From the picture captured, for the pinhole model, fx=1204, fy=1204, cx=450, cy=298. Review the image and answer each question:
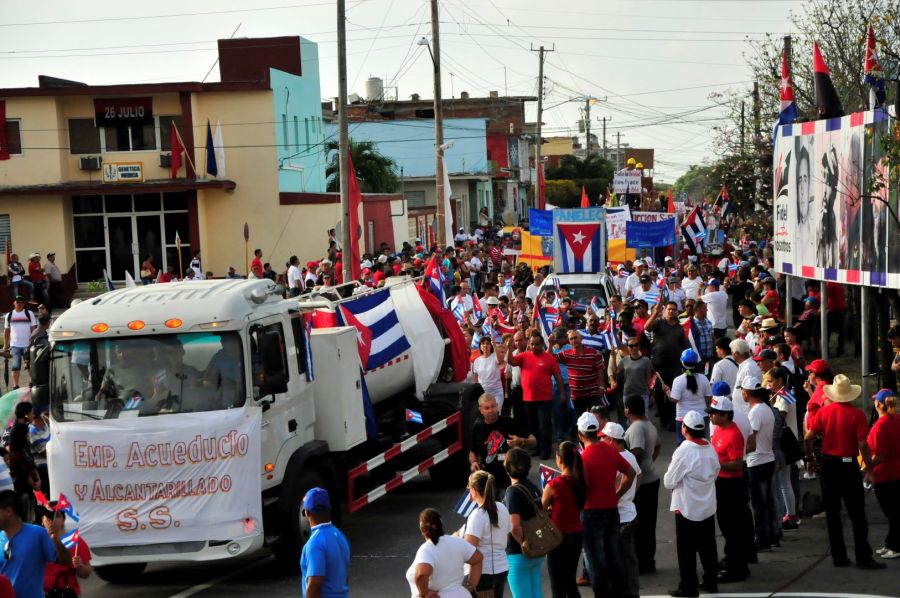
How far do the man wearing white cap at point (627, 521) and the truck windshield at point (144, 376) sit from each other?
3339 mm

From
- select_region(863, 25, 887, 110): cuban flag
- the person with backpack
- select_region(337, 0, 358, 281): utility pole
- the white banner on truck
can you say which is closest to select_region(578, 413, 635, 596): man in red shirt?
the white banner on truck

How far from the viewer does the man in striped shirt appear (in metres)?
16.5

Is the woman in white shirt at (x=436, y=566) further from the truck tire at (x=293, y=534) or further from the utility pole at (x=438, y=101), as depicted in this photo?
the utility pole at (x=438, y=101)

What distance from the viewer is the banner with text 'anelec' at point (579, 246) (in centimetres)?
2616

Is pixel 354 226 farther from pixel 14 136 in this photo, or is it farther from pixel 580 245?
pixel 14 136

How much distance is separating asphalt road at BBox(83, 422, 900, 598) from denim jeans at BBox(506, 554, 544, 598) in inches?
75.2

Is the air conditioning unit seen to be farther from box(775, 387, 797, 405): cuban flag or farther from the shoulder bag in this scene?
the shoulder bag

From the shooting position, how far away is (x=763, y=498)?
11828mm

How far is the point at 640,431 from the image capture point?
11.0 metres

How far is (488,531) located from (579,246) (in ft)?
59.6

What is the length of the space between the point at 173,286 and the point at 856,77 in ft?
56.6

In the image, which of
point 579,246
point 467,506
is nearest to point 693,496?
point 467,506

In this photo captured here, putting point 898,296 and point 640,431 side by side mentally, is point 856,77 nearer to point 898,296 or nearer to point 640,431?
point 898,296

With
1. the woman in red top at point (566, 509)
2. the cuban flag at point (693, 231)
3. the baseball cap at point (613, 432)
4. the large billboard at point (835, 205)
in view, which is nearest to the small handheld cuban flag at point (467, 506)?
the woman in red top at point (566, 509)
